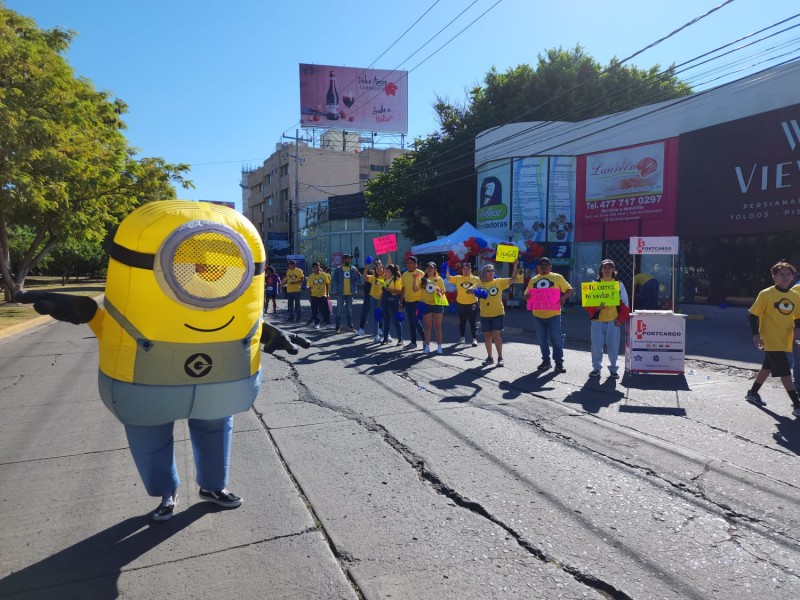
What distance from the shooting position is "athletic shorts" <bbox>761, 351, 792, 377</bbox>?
584cm

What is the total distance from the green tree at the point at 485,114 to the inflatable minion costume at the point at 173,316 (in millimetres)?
25265

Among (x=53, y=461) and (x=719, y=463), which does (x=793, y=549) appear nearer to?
(x=719, y=463)

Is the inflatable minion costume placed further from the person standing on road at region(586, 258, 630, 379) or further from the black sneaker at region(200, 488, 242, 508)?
the person standing on road at region(586, 258, 630, 379)

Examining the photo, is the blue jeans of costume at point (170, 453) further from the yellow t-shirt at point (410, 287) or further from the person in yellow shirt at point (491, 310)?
the yellow t-shirt at point (410, 287)

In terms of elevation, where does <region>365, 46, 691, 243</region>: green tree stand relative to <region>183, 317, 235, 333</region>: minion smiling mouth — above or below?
above

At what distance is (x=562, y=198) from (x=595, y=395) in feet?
51.2

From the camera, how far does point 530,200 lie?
21141mm

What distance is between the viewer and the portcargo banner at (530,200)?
2098 cm

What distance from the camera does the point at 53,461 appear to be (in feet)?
14.8

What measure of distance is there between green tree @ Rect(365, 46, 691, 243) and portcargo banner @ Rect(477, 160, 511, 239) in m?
4.33

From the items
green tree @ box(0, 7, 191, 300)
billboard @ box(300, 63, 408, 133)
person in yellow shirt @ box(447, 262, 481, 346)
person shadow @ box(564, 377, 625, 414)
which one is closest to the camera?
person shadow @ box(564, 377, 625, 414)

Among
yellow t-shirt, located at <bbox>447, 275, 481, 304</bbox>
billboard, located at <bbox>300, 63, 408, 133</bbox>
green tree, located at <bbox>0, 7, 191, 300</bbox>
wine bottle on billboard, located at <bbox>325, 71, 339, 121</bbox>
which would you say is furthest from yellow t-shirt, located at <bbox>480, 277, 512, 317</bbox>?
wine bottle on billboard, located at <bbox>325, 71, 339, 121</bbox>

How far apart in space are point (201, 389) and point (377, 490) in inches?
58.7

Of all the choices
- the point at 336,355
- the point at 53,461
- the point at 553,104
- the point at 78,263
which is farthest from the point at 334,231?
the point at 53,461
